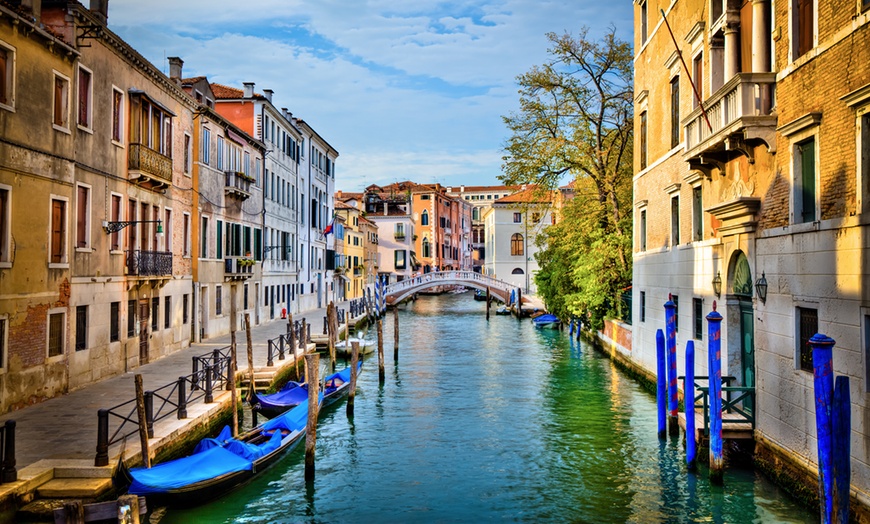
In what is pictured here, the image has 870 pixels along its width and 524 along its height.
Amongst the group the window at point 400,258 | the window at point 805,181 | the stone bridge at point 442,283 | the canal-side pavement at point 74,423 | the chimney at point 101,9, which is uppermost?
the chimney at point 101,9

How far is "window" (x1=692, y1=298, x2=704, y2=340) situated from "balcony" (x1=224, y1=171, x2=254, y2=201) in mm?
15216

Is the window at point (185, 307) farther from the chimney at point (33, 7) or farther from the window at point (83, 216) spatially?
the chimney at point (33, 7)

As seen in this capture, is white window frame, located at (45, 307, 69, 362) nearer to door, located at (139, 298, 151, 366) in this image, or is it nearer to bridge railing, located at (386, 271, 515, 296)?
door, located at (139, 298, 151, 366)

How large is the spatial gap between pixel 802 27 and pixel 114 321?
13.1 m

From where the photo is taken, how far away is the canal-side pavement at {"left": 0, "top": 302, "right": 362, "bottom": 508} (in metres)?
8.23

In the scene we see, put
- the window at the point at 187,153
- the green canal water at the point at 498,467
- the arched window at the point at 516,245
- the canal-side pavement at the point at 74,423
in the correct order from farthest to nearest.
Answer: the arched window at the point at 516,245 < the window at the point at 187,153 < the green canal water at the point at 498,467 < the canal-side pavement at the point at 74,423

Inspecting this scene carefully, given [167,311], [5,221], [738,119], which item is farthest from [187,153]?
[738,119]

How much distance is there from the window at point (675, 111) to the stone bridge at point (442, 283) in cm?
3094

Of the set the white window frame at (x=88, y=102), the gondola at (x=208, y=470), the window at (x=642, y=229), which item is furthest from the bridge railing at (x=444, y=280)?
the gondola at (x=208, y=470)

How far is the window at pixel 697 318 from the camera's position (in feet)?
42.2

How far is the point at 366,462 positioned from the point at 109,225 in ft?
23.7

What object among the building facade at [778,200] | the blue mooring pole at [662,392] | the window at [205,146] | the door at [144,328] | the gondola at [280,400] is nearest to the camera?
the building facade at [778,200]

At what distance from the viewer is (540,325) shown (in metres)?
35.7

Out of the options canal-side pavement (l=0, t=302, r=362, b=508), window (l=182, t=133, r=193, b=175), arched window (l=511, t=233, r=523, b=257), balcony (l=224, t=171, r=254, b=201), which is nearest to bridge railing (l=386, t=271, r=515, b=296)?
arched window (l=511, t=233, r=523, b=257)
